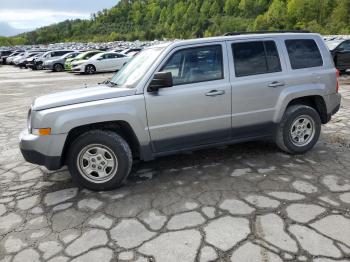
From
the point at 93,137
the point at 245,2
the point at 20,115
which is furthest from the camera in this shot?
the point at 245,2

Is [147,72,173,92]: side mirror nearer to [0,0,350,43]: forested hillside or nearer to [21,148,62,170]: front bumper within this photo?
[21,148,62,170]: front bumper

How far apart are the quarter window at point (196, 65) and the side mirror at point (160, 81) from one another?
24cm

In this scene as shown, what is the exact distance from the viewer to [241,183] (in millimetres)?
4305

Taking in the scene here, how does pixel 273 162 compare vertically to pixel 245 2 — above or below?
below

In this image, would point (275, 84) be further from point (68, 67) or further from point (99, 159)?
point (68, 67)

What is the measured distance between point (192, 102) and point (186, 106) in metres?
0.10

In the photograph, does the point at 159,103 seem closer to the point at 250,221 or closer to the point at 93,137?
the point at 93,137

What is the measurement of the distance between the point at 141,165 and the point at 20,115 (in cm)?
576

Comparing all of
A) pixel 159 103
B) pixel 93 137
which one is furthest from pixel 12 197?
pixel 159 103

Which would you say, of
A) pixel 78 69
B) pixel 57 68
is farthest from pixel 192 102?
pixel 57 68

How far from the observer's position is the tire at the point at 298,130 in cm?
500

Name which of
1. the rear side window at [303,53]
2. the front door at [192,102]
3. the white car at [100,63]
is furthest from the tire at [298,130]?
the white car at [100,63]

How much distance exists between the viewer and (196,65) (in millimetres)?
4461

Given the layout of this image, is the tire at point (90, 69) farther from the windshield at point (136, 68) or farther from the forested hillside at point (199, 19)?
the forested hillside at point (199, 19)
